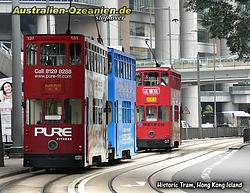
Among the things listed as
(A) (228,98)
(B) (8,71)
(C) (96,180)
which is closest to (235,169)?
(C) (96,180)

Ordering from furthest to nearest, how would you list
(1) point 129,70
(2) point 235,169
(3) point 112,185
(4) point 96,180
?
1. (1) point 129,70
2. (2) point 235,169
3. (4) point 96,180
4. (3) point 112,185

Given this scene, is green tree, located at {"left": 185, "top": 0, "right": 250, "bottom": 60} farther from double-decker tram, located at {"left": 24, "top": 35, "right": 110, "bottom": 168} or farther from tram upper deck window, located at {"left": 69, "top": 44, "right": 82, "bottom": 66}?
double-decker tram, located at {"left": 24, "top": 35, "right": 110, "bottom": 168}

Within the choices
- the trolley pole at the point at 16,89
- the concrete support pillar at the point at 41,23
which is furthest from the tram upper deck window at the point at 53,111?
the concrete support pillar at the point at 41,23

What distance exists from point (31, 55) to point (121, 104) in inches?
228

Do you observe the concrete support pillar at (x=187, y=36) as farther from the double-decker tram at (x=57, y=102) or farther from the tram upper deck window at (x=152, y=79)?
the double-decker tram at (x=57, y=102)

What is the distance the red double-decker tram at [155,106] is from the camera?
1563 inches

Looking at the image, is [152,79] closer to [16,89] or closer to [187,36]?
[16,89]

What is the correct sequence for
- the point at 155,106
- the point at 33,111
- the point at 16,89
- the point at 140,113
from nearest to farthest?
the point at 33,111 < the point at 16,89 < the point at 155,106 < the point at 140,113

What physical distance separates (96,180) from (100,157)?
→ 488 cm

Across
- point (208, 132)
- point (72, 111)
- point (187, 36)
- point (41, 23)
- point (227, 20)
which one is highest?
point (187, 36)

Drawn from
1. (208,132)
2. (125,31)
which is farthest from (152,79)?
(125,31)

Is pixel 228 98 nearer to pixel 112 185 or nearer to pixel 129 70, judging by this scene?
pixel 129 70

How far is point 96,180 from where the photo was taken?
70.9 ft

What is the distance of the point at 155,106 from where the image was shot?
40.1 meters
